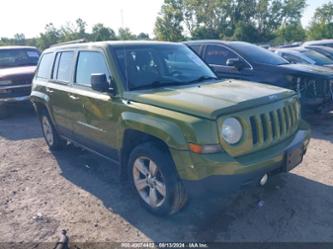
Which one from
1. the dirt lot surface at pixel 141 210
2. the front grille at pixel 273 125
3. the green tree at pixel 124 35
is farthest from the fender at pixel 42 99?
the green tree at pixel 124 35

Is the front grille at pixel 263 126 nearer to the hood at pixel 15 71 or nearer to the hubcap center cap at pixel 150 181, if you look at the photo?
the hubcap center cap at pixel 150 181

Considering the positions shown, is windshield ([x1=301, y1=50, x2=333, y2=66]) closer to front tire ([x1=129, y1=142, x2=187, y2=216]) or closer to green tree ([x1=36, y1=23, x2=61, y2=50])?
front tire ([x1=129, y1=142, x2=187, y2=216])

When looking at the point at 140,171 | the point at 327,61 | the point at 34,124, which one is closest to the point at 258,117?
the point at 140,171

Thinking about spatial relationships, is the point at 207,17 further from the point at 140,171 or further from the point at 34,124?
the point at 140,171

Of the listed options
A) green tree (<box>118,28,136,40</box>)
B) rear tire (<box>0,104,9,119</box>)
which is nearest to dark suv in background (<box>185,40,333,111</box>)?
rear tire (<box>0,104,9,119</box>)

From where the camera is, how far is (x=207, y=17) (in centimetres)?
5741

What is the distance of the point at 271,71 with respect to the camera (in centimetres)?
703

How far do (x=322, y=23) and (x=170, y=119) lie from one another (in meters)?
54.1

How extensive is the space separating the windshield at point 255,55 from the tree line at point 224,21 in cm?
4539

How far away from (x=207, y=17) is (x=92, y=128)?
56488mm

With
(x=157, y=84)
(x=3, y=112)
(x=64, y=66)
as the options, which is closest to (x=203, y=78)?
(x=157, y=84)

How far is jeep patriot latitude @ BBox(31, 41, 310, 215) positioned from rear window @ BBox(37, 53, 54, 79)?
734 mm

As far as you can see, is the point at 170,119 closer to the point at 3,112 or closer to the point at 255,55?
the point at 255,55

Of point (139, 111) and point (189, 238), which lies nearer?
point (189, 238)
